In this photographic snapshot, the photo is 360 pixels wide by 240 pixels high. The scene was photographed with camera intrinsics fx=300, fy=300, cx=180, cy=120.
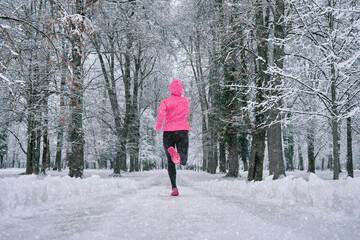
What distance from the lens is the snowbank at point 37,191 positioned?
12.7ft

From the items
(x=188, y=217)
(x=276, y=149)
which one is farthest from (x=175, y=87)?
(x=276, y=149)

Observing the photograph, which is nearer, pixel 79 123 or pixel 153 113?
pixel 79 123

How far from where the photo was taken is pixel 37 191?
4617 millimetres

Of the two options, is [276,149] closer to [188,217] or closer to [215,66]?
[215,66]

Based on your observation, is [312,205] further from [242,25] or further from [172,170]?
[242,25]

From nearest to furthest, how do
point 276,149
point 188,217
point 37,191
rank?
point 188,217 < point 37,191 < point 276,149

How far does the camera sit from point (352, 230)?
2.82 meters

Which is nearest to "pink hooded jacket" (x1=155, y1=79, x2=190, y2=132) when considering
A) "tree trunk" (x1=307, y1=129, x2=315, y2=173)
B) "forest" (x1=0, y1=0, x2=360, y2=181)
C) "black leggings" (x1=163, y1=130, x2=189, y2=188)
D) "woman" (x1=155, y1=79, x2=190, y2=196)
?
"woman" (x1=155, y1=79, x2=190, y2=196)

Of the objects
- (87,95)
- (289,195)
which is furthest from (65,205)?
(87,95)

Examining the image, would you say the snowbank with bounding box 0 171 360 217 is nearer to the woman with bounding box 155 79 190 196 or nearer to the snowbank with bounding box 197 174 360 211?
the snowbank with bounding box 197 174 360 211

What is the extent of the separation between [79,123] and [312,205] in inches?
408

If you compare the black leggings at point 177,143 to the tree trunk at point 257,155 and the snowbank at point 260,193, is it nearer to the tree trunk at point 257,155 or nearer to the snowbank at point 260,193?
the snowbank at point 260,193

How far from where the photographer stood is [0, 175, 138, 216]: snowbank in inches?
152

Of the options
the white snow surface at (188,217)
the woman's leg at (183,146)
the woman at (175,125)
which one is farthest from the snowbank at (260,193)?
the woman at (175,125)
